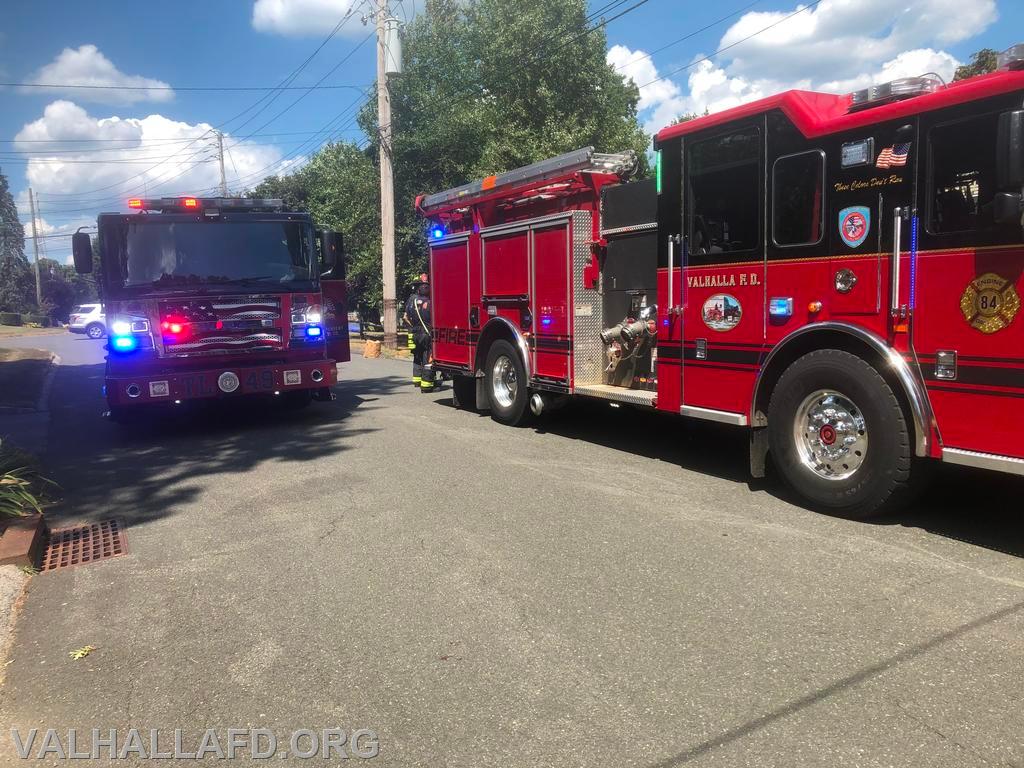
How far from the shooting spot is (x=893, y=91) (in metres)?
4.84

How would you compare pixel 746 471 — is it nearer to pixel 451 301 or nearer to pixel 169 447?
pixel 451 301

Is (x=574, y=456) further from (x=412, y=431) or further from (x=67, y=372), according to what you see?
(x=67, y=372)

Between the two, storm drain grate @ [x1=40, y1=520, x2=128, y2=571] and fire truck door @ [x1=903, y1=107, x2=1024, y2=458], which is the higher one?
fire truck door @ [x1=903, y1=107, x2=1024, y2=458]

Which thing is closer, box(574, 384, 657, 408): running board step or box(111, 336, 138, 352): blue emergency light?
box(574, 384, 657, 408): running board step

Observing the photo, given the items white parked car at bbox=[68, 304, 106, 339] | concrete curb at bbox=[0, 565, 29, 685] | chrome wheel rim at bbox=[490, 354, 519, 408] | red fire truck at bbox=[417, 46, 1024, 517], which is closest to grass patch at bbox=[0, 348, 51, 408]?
chrome wheel rim at bbox=[490, 354, 519, 408]

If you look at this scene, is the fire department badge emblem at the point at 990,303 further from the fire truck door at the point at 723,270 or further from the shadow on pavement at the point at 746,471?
the fire truck door at the point at 723,270

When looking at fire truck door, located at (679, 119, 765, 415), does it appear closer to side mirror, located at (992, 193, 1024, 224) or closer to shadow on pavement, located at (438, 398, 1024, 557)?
shadow on pavement, located at (438, 398, 1024, 557)

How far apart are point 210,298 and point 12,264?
81942 millimetres

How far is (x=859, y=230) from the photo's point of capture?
4.99 meters

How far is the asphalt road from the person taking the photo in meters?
2.84

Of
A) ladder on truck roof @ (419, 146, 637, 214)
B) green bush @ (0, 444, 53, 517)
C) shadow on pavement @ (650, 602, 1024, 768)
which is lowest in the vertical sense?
shadow on pavement @ (650, 602, 1024, 768)

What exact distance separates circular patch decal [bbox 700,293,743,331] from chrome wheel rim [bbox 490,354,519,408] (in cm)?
346

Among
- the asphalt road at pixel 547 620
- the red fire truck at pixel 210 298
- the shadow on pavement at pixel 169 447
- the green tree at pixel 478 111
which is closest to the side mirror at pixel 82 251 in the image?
the red fire truck at pixel 210 298

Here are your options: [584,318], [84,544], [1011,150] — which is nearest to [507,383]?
[584,318]
